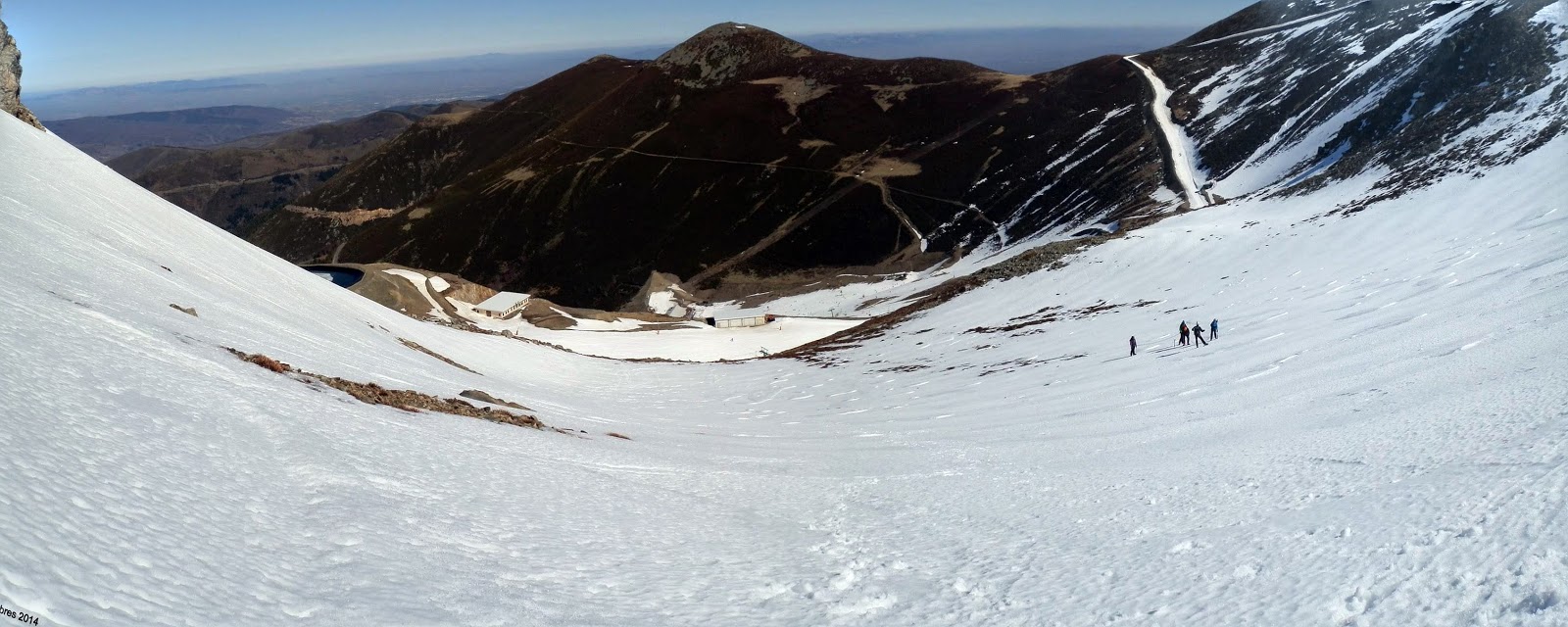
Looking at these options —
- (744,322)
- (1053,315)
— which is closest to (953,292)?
(1053,315)

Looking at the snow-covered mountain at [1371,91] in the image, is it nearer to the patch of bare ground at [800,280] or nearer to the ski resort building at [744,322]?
the patch of bare ground at [800,280]

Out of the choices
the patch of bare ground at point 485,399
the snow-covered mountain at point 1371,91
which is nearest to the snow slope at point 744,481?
the patch of bare ground at point 485,399

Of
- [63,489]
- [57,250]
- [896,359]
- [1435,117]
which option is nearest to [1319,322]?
[896,359]

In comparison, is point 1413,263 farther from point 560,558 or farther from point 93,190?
point 93,190

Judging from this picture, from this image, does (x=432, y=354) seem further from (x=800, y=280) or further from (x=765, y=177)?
(x=765, y=177)

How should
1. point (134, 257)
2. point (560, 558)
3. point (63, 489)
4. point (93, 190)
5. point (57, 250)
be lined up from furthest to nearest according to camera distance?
point (93, 190)
point (134, 257)
point (57, 250)
point (560, 558)
point (63, 489)

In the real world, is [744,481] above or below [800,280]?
above
